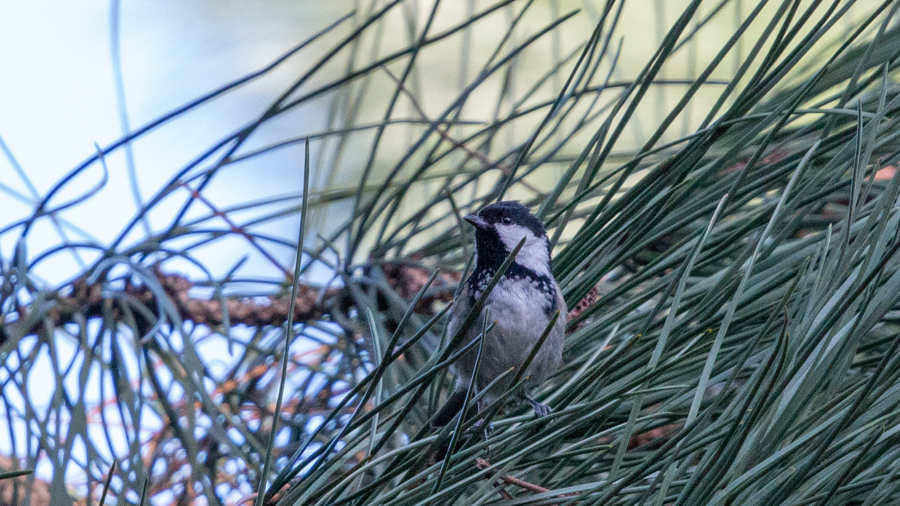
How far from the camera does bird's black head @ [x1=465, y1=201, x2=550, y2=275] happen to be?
161 cm

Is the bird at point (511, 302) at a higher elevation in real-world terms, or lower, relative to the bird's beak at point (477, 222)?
lower

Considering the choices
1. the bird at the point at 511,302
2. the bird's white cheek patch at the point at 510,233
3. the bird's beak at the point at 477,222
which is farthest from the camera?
the bird's white cheek patch at the point at 510,233

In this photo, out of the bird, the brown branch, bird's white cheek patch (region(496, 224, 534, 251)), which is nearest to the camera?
the brown branch

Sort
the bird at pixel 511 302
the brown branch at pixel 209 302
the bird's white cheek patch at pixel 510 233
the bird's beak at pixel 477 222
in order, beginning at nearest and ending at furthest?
the brown branch at pixel 209 302, the bird's beak at pixel 477 222, the bird at pixel 511 302, the bird's white cheek patch at pixel 510 233

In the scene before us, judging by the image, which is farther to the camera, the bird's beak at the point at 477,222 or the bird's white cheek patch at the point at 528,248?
the bird's white cheek patch at the point at 528,248

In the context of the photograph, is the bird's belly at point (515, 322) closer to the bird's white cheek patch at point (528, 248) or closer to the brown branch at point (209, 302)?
the bird's white cheek patch at point (528, 248)

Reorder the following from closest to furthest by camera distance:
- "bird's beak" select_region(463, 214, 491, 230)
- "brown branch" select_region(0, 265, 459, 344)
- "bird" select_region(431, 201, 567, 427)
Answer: "brown branch" select_region(0, 265, 459, 344), "bird's beak" select_region(463, 214, 491, 230), "bird" select_region(431, 201, 567, 427)

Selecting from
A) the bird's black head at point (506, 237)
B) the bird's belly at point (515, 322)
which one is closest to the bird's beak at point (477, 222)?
the bird's black head at point (506, 237)

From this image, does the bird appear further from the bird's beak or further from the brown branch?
the brown branch

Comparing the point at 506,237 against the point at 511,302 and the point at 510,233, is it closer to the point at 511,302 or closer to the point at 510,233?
the point at 510,233

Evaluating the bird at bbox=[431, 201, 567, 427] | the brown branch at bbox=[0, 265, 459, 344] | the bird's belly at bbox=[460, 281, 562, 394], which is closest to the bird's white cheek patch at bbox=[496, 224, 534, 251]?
the bird at bbox=[431, 201, 567, 427]

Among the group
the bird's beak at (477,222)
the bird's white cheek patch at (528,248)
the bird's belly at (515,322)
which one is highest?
the bird's beak at (477,222)

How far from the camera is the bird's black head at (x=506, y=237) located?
5.28ft

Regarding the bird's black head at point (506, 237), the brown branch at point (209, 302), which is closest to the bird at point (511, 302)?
the bird's black head at point (506, 237)
